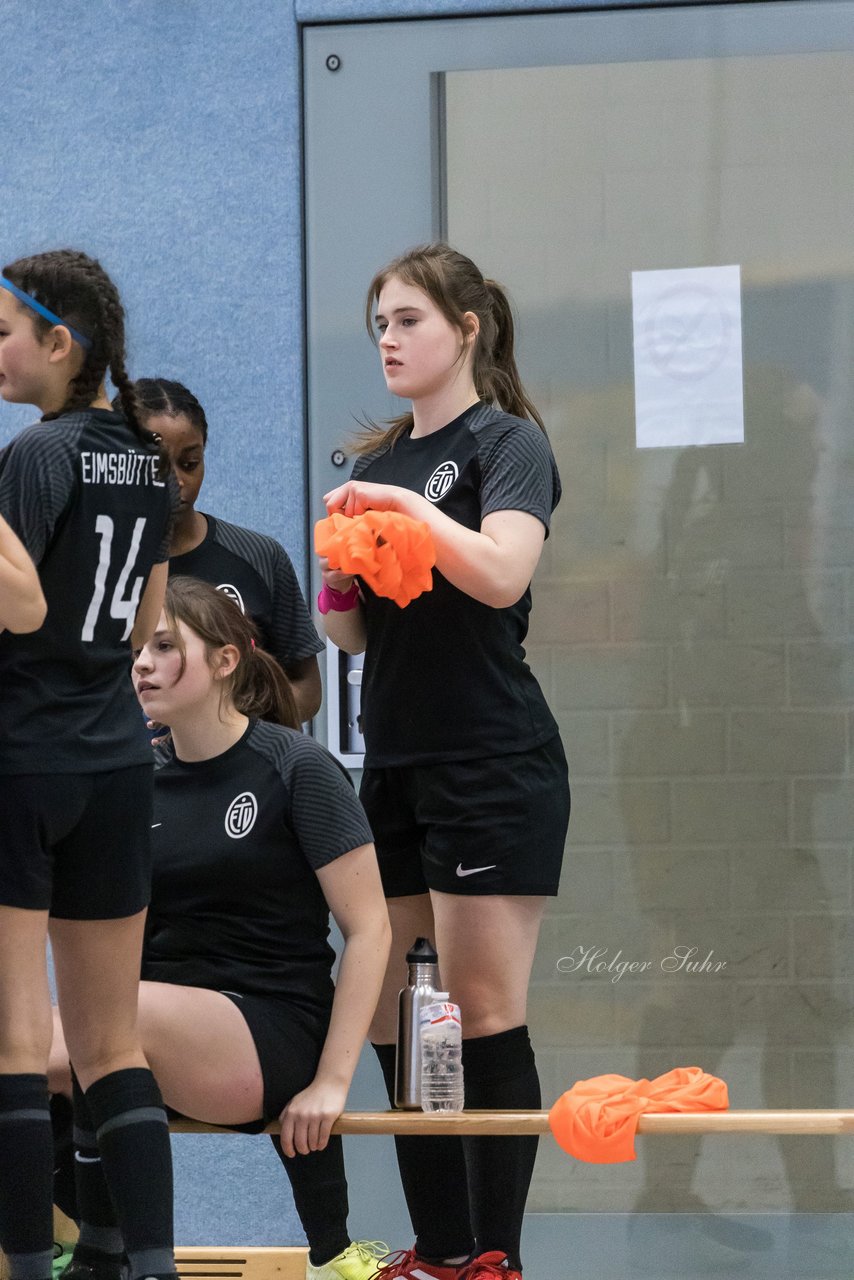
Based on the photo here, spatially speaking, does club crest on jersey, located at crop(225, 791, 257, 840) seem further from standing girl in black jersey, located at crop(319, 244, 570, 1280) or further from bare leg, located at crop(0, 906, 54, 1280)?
bare leg, located at crop(0, 906, 54, 1280)

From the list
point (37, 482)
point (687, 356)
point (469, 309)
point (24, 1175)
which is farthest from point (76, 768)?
point (687, 356)

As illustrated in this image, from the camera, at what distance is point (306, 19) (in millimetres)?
3055

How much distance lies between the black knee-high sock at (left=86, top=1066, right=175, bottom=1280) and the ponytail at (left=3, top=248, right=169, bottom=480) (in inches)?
27.9

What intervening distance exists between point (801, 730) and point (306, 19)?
5.50 ft

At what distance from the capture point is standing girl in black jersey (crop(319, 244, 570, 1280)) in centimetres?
208

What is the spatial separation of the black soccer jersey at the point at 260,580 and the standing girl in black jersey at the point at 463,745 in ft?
1.12

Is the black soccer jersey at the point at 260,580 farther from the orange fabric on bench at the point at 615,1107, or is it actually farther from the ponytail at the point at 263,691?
the orange fabric on bench at the point at 615,1107

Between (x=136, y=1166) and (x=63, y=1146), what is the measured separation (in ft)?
1.52

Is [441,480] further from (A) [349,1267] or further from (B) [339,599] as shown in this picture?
(A) [349,1267]

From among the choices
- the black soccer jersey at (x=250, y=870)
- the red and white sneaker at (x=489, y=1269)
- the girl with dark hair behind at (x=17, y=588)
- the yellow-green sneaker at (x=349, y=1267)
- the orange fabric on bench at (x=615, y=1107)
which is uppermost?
the girl with dark hair behind at (x=17, y=588)

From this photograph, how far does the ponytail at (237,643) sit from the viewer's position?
2129 mm

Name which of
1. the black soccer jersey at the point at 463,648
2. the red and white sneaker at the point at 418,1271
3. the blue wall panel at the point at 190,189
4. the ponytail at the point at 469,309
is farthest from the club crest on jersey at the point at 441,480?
the red and white sneaker at the point at 418,1271

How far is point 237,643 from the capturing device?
85.4 inches

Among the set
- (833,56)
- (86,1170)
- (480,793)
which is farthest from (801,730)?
(86,1170)
